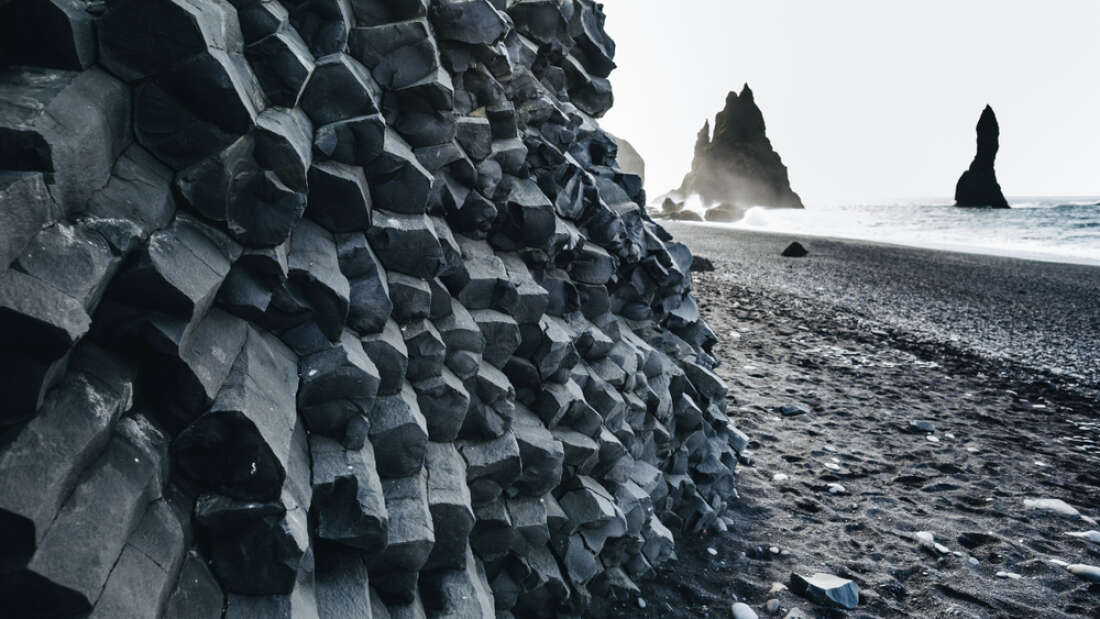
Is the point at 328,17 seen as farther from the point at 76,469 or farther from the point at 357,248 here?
the point at 76,469

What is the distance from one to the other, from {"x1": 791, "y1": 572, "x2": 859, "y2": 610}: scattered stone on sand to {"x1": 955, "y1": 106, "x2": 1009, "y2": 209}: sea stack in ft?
250

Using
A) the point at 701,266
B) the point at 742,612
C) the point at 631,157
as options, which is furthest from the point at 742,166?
the point at 742,612

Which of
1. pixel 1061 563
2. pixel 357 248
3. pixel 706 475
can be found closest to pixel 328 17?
pixel 357 248

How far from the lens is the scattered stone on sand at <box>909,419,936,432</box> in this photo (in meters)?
7.43

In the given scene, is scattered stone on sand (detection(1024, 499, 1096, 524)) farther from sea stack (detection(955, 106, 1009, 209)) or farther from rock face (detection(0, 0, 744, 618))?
sea stack (detection(955, 106, 1009, 209))

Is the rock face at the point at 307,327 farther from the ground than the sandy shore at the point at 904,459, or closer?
farther from the ground

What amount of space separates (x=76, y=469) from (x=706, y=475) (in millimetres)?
4823

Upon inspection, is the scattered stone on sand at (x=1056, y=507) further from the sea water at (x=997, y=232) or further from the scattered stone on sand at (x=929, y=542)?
the sea water at (x=997, y=232)

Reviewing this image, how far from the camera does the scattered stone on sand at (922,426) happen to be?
7426 millimetres

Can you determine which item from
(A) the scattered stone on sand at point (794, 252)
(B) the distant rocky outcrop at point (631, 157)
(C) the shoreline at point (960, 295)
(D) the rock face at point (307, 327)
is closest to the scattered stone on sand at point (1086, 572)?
(D) the rock face at point (307, 327)

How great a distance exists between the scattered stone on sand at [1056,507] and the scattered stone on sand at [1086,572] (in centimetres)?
92

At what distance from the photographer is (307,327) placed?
111 inches

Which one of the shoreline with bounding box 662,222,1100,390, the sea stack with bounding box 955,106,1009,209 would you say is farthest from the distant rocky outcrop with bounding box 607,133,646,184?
the shoreline with bounding box 662,222,1100,390

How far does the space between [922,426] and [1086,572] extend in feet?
9.80
